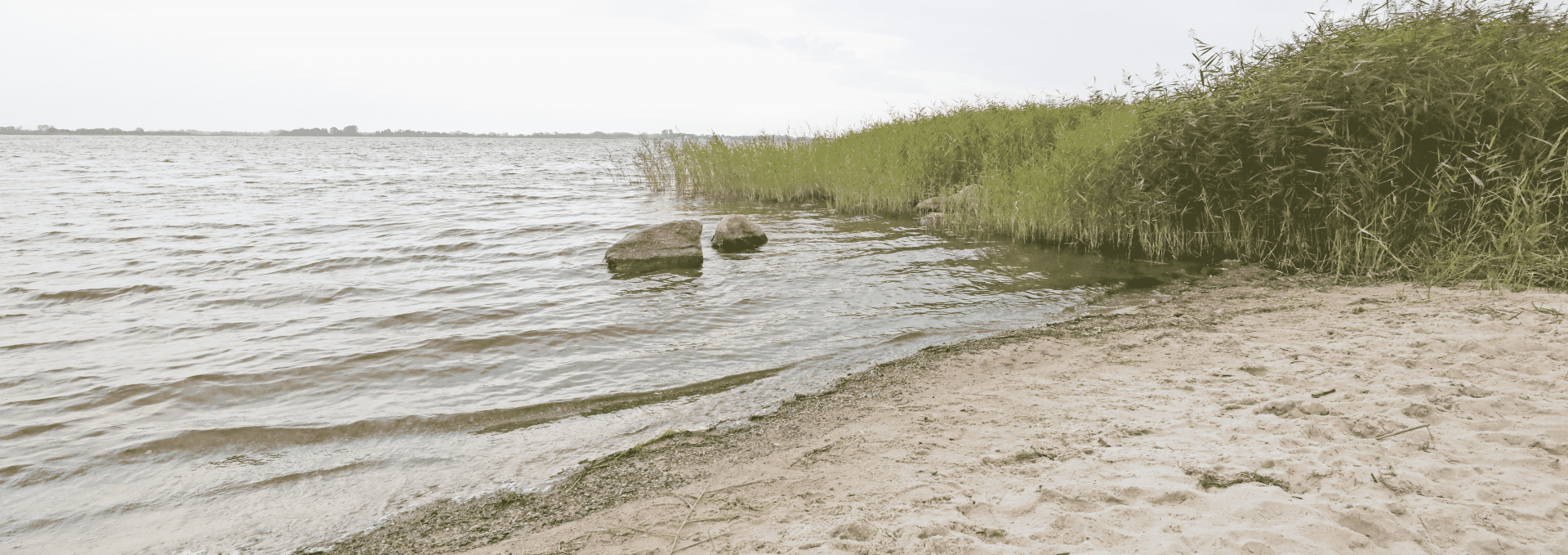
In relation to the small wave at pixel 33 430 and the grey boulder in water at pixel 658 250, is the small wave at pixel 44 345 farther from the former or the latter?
the grey boulder in water at pixel 658 250

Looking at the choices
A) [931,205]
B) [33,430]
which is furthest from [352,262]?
[931,205]

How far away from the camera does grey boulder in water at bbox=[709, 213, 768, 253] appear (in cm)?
1221

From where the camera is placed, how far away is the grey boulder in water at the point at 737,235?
12.2 m

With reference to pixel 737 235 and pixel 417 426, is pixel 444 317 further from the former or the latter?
pixel 737 235

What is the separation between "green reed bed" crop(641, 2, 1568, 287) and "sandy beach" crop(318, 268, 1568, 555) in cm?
227

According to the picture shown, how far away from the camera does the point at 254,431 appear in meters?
4.88

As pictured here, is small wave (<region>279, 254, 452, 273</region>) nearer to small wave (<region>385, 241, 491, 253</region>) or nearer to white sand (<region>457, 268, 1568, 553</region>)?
small wave (<region>385, 241, 491, 253</region>)

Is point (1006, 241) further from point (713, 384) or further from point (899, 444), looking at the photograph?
point (899, 444)

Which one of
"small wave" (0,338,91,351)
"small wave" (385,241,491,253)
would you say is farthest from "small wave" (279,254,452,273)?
"small wave" (0,338,91,351)

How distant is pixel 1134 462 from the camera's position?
11.5ft

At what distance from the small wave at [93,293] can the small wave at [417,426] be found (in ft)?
20.4

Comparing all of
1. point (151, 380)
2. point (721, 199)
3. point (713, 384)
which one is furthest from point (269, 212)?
point (713, 384)

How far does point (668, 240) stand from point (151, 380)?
655 centimetres

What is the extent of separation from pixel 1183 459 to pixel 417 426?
4950 millimetres
